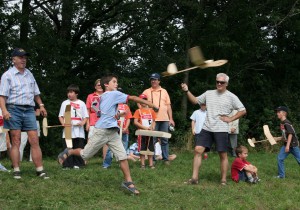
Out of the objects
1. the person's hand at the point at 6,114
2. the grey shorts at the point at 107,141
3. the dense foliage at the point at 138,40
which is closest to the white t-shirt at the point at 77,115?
the grey shorts at the point at 107,141

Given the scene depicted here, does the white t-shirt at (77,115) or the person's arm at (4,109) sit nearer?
the person's arm at (4,109)

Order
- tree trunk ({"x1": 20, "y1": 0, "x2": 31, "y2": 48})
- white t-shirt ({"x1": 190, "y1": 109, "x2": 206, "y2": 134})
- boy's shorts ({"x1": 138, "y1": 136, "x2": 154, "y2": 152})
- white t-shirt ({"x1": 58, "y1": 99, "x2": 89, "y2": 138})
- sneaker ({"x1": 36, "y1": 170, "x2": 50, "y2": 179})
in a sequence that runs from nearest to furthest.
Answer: sneaker ({"x1": 36, "y1": 170, "x2": 50, "y2": 179}) < white t-shirt ({"x1": 58, "y1": 99, "x2": 89, "y2": 138}) < boy's shorts ({"x1": 138, "y1": 136, "x2": 154, "y2": 152}) < white t-shirt ({"x1": 190, "y1": 109, "x2": 206, "y2": 134}) < tree trunk ({"x1": 20, "y1": 0, "x2": 31, "y2": 48})

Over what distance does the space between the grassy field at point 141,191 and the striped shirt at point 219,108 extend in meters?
1.00

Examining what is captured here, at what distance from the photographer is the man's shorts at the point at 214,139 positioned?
325 inches

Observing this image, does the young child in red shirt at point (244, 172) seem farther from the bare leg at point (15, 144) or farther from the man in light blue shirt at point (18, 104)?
the bare leg at point (15, 144)

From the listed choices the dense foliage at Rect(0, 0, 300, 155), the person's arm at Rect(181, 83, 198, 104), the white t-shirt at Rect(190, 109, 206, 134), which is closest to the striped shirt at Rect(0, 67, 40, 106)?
the person's arm at Rect(181, 83, 198, 104)

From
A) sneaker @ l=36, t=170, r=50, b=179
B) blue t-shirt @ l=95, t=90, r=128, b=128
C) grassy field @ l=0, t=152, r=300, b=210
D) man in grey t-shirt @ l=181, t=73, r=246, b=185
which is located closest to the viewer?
grassy field @ l=0, t=152, r=300, b=210

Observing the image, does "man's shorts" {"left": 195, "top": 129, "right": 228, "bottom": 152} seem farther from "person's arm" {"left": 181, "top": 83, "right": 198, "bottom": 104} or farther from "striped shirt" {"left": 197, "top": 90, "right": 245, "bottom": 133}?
"person's arm" {"left": 181, "top": 83, "right": 198, "bottom": 104}

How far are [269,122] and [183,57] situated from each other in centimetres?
487

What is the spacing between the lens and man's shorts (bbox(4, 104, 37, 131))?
7453 mm

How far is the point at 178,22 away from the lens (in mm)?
18953

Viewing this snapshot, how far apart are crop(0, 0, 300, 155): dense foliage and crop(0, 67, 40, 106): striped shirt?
8919 mm

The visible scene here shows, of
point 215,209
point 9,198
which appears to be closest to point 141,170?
point 215,209

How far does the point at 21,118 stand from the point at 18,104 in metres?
0.23
